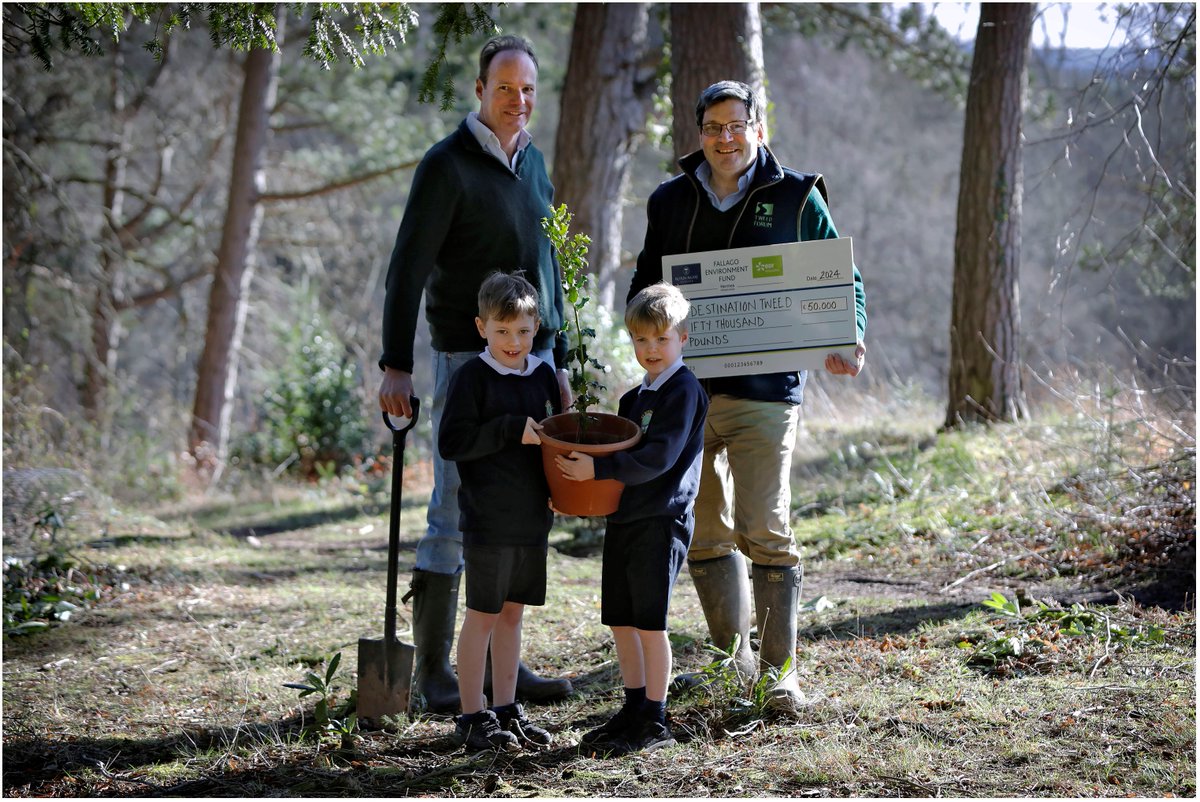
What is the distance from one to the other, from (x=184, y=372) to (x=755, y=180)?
74.9ft

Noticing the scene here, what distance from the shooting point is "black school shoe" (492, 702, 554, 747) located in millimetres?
3402

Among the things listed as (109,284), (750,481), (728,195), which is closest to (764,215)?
(728,195)

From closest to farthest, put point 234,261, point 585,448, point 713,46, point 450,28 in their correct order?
point 585,448, point 450,28, point 713,46, point 234,261

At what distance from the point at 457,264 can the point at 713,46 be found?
4116 mm

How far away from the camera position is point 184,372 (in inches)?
950

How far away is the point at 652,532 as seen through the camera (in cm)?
330

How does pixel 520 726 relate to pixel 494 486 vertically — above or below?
below

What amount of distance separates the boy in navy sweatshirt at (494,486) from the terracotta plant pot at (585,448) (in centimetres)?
9

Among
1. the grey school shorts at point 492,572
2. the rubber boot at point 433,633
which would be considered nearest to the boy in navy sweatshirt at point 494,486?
the grey school shorts at point 492,572

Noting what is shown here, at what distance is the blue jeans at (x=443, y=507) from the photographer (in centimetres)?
379

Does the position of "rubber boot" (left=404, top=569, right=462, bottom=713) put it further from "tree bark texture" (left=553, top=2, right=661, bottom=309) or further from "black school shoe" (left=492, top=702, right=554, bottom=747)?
"tree bark texture" (left=553, top=2, right=661, bottom=309)

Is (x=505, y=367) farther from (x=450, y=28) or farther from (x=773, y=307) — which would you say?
(x=450, y=28)

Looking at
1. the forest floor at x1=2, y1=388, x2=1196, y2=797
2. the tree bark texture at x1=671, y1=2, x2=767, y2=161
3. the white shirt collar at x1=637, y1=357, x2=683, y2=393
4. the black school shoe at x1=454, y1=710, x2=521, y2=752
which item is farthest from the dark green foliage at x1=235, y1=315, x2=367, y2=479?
the white shirt collar at x1=637, y1=357, x2=683, y2=393

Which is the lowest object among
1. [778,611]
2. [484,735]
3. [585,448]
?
[484,735]
